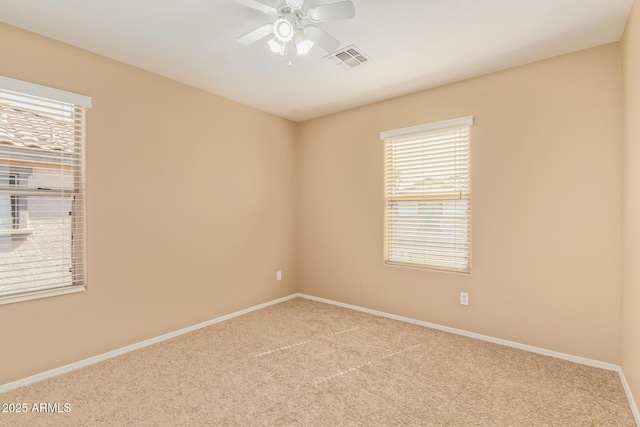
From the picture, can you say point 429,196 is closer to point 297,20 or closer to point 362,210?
point 362,210

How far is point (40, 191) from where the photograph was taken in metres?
2.39

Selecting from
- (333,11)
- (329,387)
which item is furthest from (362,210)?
(333,11)

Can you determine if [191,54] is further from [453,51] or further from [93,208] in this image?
[453,51]

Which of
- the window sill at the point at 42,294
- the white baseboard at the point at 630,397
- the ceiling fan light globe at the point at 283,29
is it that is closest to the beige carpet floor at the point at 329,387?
the white baseboard at the point at 630,397

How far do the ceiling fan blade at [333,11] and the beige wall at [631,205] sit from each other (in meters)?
1.73

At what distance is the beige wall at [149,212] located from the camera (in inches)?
93.0

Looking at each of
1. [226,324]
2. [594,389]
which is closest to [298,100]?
[226,324]

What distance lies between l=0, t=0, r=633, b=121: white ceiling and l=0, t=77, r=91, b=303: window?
0.55 meters

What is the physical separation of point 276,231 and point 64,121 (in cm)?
250

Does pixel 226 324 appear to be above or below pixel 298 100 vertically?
below

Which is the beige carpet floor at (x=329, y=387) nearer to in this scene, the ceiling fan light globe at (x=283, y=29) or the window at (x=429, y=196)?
the window at (x=429, y=196)

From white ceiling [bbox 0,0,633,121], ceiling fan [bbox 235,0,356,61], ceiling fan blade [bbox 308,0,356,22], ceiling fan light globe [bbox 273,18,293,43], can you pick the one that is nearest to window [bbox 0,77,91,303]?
white ceiling [bbox 0,0,633,121]

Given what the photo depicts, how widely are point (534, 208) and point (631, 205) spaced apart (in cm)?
69

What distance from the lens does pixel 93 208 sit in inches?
102
